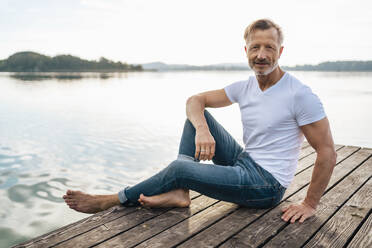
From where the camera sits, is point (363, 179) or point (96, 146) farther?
point (96, 146)

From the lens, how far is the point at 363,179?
3084 mm

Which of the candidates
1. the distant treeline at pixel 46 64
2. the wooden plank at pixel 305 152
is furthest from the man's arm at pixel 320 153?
the distant treeline at pixel 46 64

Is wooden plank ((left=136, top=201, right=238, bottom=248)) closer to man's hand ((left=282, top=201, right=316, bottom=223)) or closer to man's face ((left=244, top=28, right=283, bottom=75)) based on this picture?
man's hand ((left=282, top=201, right=316, bottom=223))

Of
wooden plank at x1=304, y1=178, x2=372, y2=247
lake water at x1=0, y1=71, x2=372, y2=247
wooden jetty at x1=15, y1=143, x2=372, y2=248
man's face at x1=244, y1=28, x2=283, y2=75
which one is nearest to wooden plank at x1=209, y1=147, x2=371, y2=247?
wooden jetty at x1=15, y1=143, x2=372, y2=248

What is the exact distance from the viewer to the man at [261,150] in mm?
1957

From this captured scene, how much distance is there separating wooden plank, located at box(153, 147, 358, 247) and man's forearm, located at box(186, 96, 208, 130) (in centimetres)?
70

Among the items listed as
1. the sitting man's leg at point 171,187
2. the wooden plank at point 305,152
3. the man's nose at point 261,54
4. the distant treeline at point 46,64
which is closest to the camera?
the man's nose at point 261,54

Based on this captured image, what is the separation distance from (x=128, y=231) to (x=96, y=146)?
6486 millimetres

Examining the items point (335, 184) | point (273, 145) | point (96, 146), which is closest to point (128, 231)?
point (273, 145)

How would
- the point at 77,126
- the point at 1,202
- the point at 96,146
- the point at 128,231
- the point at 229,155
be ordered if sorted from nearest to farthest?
the point at 128,231
the point at 229,155
the point at 1,202
the point at 96,146
the point at 77,126

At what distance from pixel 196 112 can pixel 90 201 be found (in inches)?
43.8

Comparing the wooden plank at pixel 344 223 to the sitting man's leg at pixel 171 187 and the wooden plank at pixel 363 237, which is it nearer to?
the wooden plank at pixel 363 237

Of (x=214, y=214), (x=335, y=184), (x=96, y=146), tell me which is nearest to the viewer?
(x=214, y=214)

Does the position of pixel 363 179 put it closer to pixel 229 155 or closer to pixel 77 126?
pixel 229 155
